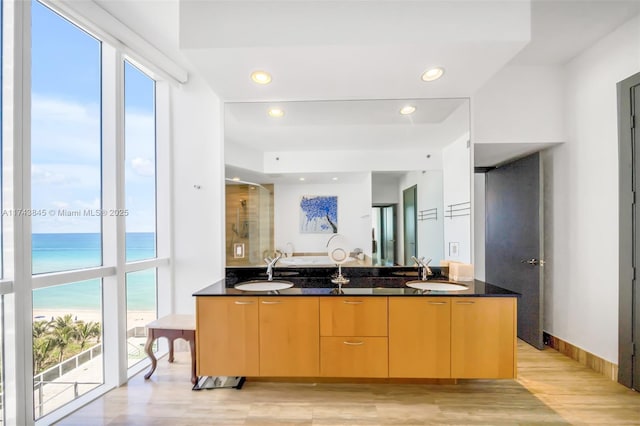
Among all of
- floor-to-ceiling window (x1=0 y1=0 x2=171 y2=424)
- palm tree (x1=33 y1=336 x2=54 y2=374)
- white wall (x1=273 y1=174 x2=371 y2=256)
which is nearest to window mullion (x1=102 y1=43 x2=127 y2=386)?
floor-to-ceiling window (x1=0 y1=0 x2=171 y2=424)

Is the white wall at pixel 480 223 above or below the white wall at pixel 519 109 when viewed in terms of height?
below

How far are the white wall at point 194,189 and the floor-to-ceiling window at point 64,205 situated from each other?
26.4 inches

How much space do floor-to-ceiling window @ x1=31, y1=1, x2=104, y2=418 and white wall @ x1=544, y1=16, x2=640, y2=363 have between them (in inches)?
159

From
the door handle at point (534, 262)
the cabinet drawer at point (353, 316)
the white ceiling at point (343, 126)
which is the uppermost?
the white ceiling at point (343, 126)

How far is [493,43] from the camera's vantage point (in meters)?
1.80

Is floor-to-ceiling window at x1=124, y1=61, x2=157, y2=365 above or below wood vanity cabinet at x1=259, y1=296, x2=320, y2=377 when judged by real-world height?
above

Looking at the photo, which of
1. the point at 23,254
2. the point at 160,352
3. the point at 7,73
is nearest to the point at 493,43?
the point at 7,73

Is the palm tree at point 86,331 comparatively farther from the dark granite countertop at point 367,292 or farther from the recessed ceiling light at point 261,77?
the recessed ceiling light at point 261,77

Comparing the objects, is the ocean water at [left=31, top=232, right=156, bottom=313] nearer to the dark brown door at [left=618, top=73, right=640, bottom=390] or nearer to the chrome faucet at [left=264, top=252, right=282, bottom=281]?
the chrome faucet at [left=264, top=252, right=282, bottom=281]

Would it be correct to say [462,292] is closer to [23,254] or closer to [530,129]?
[530,129]

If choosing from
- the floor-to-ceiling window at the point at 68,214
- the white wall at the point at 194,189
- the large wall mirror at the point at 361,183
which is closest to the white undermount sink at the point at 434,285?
the large wall mirror at the point at 361,183

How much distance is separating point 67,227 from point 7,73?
952 mm

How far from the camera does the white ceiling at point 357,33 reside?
1.79 metres

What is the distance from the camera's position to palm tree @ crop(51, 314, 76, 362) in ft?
6.38
